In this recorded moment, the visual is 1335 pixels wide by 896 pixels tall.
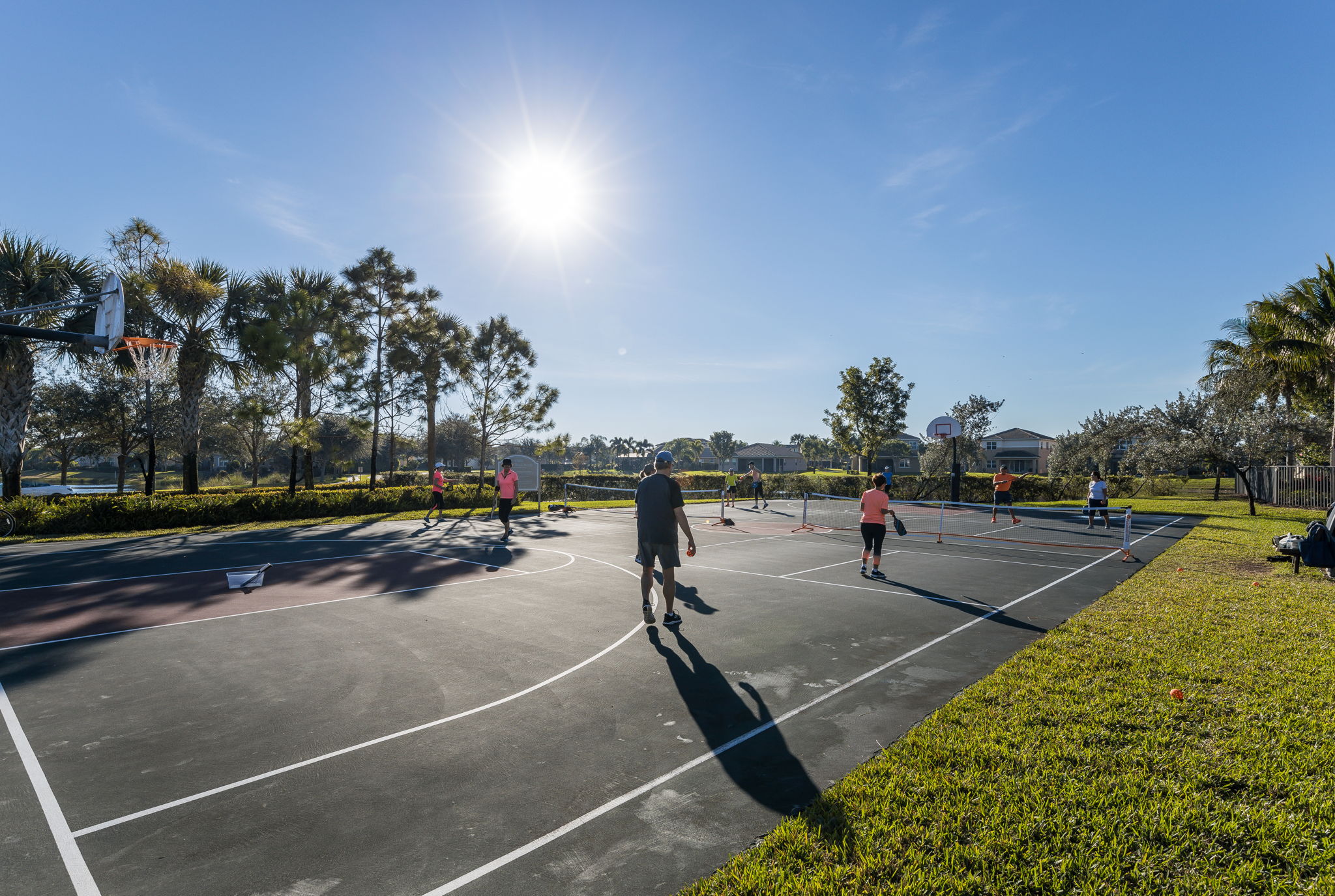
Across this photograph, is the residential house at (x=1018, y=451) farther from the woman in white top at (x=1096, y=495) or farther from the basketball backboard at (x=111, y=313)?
the basketball backboard at (x=111, y=313)

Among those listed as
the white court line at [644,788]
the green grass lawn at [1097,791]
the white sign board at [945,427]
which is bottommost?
the white court line at [644,788]

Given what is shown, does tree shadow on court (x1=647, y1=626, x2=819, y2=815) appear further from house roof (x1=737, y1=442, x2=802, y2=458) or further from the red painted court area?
house roof (x1=737, y1=442, x2=802, y2=458)

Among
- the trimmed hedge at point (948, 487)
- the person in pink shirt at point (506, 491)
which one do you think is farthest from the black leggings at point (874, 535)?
the trimmed hedge at point (948, 487)

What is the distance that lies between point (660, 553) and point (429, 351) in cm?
3472

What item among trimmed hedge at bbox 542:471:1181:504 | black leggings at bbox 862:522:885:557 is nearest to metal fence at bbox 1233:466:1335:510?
trimmed hedge at bbox 542:471:1181:504

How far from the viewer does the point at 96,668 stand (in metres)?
6.61

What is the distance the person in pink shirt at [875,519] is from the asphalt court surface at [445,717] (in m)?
0.70

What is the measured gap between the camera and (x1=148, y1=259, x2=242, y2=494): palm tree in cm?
2512

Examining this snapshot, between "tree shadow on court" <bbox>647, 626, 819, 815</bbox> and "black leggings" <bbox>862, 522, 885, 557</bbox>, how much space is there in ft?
20.4

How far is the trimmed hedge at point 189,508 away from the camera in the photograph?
63.1 feet

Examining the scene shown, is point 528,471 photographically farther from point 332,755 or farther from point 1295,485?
point 1295,485

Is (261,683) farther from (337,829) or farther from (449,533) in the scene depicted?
(449,533)

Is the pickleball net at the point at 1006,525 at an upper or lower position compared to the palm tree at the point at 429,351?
lower

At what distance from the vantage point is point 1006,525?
2348 centimetres
